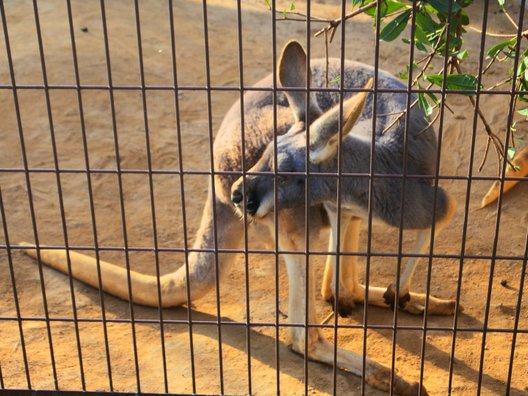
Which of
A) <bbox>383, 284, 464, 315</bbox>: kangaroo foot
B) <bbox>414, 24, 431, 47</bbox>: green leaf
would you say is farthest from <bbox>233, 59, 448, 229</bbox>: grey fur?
<bbox>414, 24, 431, 47</bbox>: green leaf

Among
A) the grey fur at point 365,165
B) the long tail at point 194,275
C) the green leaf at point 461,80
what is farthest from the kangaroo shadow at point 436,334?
the green leaf at point 461,80

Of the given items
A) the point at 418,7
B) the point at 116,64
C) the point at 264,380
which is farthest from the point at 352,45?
the point at 418,7

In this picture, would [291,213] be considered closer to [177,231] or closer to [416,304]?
[416,304]

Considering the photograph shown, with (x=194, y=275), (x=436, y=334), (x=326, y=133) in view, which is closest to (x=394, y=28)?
(x=326, y=133)

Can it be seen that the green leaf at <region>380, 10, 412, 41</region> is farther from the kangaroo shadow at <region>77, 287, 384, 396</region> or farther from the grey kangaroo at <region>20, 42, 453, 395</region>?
the kangaroo shadow at <region>77, 287, 384, 396</region>

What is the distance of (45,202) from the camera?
431 centimetres

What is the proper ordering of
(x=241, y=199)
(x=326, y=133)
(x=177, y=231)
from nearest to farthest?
(x=326, y=133) < (x=241, y=199) < (x=177, y=231)

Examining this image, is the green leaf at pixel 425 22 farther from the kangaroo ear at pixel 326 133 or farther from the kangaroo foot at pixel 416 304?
the kangaroo foot at pixel 416 304

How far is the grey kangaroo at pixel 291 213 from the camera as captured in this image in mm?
2945

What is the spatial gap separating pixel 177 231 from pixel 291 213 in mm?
1133

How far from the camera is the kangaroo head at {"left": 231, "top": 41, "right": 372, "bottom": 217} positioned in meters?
2.73

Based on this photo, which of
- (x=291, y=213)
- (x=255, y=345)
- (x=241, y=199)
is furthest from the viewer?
(x=255, y=345)

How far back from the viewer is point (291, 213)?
3.10 meters

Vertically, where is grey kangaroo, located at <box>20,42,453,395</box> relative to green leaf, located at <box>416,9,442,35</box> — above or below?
below
